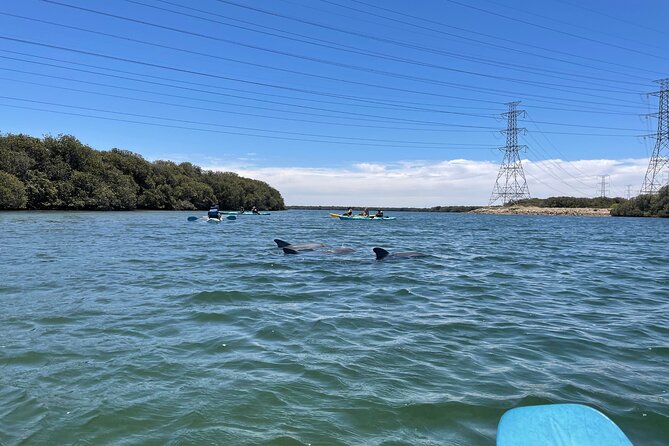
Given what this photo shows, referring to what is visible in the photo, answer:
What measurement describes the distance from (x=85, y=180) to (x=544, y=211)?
106 m

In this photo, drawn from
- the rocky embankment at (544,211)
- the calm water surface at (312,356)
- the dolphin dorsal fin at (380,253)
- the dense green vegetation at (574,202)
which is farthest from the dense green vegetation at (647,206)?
the calm water surface at (312,356)

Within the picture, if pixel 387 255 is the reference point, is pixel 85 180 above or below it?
above

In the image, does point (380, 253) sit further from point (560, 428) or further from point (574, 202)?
point (574, 202)

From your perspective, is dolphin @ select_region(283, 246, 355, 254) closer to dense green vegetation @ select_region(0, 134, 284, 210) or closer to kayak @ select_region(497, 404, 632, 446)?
kayak @ select_region(497, 404, 632, 446)

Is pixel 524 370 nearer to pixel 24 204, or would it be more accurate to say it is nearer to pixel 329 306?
pixel 329 306

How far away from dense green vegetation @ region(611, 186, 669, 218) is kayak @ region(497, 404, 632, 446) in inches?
3835

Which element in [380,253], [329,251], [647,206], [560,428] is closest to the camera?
[560,428]

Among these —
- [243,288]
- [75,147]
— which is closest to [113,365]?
[243,288]

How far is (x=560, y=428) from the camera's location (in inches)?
139

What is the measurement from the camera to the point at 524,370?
236 inches

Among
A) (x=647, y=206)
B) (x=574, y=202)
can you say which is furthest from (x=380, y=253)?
(x=574, y=202)

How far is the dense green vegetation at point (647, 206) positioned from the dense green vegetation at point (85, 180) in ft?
298

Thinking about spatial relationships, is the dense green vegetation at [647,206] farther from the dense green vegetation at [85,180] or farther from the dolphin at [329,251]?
the dense green vegetation at [85,180]

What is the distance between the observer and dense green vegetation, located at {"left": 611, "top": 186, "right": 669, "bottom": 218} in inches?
3307
